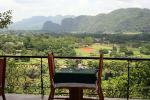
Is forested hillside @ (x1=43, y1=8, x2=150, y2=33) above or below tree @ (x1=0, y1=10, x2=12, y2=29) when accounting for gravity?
below

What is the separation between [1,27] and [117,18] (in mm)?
37731

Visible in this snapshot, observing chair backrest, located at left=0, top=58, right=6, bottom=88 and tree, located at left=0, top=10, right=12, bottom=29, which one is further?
tree, located at left=0, top=10, right=12, bottom=29

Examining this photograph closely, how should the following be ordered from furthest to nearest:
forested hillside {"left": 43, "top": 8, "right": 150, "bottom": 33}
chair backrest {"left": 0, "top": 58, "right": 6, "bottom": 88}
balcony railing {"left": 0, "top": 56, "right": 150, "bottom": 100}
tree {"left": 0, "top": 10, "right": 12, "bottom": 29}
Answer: forested hillside {"left": 43, "top": 8, "right": 150, "bottom": 33}, balcony railing {"left": 0, "top": 56, "right": 150, "bottom": 100}, tree {"left": 0, "top": 10, "right": 12, "bottom": 29}, chair backrest {"left": 0, "top": 58, "right": 6, "bottom": 88}

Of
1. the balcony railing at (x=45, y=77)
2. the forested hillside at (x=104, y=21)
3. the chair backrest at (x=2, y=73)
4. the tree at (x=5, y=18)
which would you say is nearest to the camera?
the chair backrest at (x=2, y=73)

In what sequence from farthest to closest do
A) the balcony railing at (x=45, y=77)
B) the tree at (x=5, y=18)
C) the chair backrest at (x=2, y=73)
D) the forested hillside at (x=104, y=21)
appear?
the forested hillside at (x=104, y=21) < the balcony railing at (x=45, y=77) < the tree at (x=5, y=18) < the chair backrest at (x=2, y=73)

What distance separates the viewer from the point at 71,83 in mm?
4488

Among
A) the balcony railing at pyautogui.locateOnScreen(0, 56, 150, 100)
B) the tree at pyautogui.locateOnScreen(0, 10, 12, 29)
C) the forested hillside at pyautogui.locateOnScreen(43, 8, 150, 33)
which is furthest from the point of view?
the forested hillside at pyautogui.locateOnScreen(43, 8, 150, 33)

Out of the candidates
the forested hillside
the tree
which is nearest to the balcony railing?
the tree

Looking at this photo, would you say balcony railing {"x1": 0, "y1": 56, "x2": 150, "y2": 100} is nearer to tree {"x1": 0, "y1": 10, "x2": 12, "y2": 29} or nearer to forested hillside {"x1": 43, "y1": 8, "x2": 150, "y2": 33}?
tree {"x1": 0, "y1": 10, "x2": 12, "y2": 29}

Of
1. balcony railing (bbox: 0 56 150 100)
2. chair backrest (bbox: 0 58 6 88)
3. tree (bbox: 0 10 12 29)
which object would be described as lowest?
balcony railing (bbox: 0 56 150 100)

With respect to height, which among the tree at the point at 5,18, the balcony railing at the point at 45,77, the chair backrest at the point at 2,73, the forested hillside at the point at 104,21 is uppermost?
the tree at the point at 5,18

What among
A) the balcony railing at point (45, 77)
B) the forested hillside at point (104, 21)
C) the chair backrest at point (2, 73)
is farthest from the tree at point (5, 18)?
the forested hillside at point (104, 21)

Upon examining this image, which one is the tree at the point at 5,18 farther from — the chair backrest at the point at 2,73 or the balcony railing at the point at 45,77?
the chair backrest at the point at 2,73

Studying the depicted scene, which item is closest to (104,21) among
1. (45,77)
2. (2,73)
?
(45,77)
